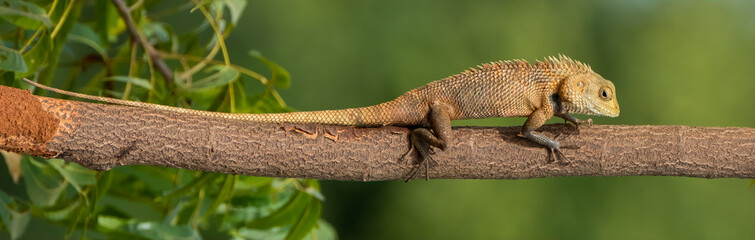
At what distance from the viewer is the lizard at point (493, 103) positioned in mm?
1598

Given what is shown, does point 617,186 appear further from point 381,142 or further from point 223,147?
point 223,147

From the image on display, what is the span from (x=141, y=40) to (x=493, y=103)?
1.14 m

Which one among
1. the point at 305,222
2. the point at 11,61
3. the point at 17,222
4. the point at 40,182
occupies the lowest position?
the point at 17,222

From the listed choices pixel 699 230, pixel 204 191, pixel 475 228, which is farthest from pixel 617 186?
pixel 204 191

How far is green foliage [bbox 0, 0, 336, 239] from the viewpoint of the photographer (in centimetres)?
172

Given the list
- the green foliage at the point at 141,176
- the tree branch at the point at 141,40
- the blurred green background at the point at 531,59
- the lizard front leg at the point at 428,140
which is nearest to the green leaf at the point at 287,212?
the green foliage at the point at 141,176

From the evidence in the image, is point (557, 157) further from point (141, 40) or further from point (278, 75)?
point (141, 40)

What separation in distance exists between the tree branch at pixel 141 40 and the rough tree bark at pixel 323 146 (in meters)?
0.70

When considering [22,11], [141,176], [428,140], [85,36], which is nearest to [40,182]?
[141,176]

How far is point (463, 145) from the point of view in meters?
1.58

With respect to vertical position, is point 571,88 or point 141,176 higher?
point 571,88

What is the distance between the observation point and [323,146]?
149cm

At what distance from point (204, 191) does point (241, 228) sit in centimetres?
20

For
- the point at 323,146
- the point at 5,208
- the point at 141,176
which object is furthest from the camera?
the point at 141,176
